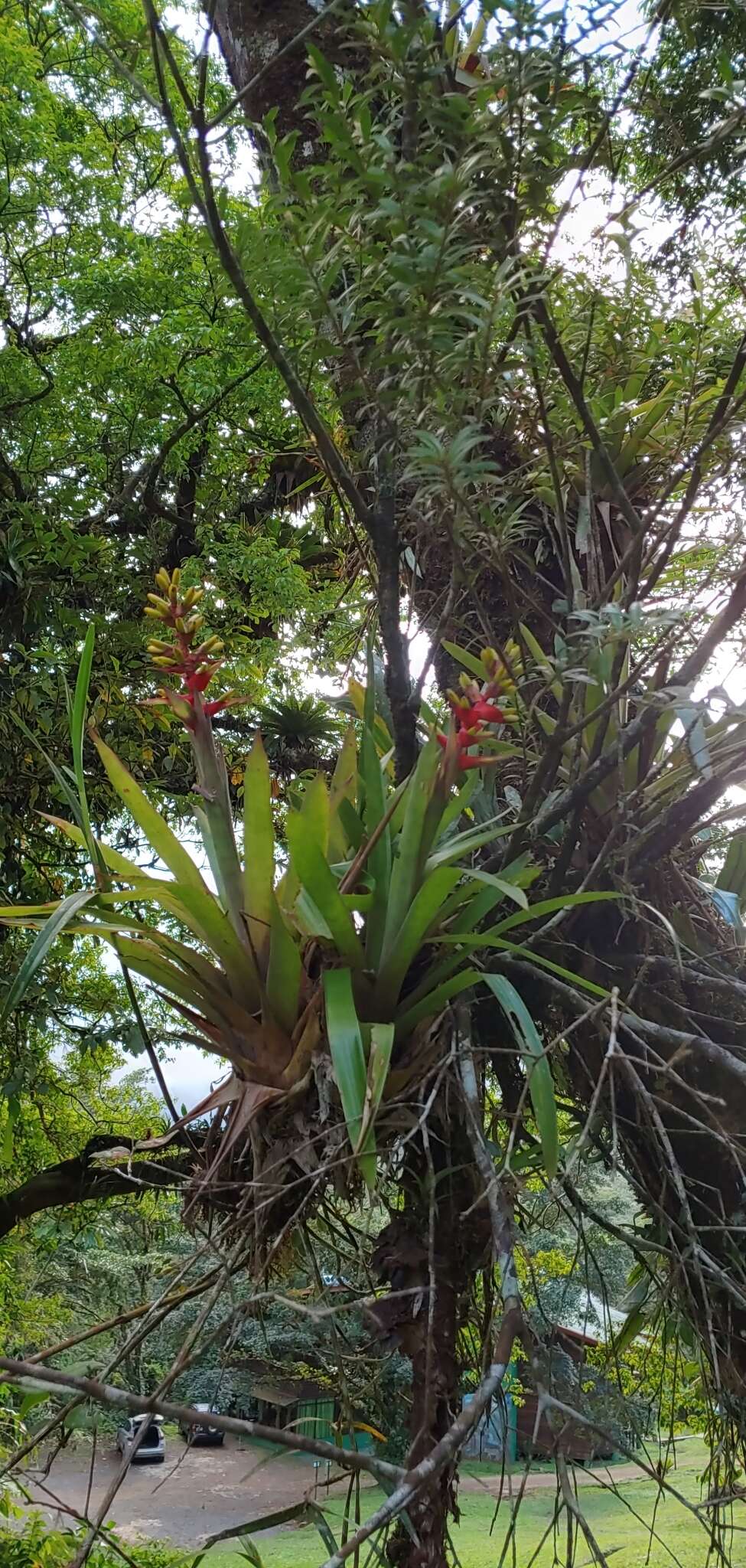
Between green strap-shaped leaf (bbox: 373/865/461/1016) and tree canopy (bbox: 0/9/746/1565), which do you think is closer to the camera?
tree canopy (bbox: 0/9/746/1565)

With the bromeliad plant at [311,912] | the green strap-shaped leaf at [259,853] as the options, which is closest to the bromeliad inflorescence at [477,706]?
the bromeliad plant at [311,912]

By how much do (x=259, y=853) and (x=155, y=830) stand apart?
127mm

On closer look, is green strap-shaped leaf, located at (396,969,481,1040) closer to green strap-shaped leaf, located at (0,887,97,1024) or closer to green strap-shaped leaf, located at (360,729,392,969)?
green strap-shaped leaf, located at (360,729,392,969)

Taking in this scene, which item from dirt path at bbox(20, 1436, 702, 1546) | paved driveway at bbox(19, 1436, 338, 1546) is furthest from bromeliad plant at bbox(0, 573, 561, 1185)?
dirt path at bbox(20, 1436, 702, 1546)

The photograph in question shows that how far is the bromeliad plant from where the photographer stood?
2.80 ft

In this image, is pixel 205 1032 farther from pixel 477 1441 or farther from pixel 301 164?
pixel 301 164

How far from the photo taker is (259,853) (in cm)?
99

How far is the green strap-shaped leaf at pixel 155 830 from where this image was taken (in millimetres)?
1013

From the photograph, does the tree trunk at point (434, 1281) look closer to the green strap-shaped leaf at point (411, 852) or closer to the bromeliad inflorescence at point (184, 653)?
the green strap-shaped leaf at point (411, 852)

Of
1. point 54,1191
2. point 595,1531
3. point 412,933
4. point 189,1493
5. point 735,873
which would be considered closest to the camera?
point 412,933

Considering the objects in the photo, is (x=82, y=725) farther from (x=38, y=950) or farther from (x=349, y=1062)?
(x=349, y=1062)

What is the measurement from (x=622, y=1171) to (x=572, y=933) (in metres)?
0.25

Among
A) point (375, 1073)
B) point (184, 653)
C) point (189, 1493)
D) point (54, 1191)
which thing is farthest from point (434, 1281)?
point (189, 1493)

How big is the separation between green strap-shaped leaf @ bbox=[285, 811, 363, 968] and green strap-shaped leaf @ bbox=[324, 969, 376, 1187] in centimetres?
6
